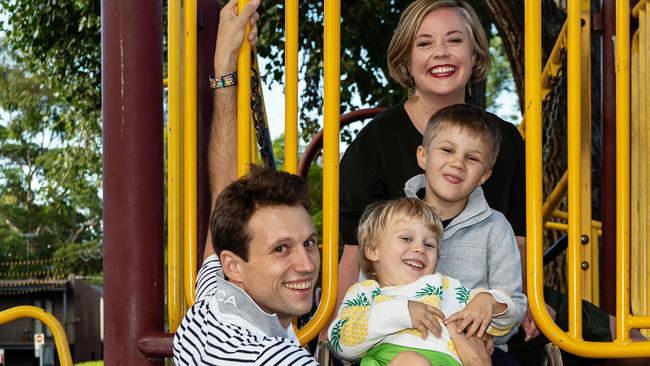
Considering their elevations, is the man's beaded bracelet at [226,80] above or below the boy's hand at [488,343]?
above

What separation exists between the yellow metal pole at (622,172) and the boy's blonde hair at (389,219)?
43cm

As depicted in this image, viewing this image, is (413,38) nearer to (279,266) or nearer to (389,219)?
(389,219)

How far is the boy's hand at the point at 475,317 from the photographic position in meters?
2.21

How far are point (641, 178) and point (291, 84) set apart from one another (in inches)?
48.7

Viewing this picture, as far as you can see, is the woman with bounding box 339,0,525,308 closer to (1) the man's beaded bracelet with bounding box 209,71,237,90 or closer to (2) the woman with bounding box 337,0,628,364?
(2) the woman with bounding box 337,0,628,364

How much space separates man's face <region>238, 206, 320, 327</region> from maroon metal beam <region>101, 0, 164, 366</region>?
18.5 inches

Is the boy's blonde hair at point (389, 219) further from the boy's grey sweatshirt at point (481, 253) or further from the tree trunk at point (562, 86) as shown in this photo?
the tree trunk at point (562, 86)

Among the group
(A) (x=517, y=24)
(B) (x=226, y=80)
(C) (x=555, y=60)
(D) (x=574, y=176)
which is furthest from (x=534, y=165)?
(A) (x=517, y=24)

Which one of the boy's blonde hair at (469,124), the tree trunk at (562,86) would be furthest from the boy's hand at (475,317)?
the tree trunk at (562,86)

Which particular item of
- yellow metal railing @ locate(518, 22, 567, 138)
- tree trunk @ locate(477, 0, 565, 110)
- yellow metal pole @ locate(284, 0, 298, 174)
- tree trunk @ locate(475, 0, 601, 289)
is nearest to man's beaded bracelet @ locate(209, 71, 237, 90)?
yellow metal pole @ locate(284, 0, 298, 174)

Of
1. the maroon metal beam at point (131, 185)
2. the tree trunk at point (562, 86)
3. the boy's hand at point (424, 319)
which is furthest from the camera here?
the tree trunk at point (562, 86)

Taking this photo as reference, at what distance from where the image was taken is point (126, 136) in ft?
7.93

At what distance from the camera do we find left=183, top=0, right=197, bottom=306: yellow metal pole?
7.57 feet

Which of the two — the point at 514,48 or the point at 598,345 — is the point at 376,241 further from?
the point at 514,48
